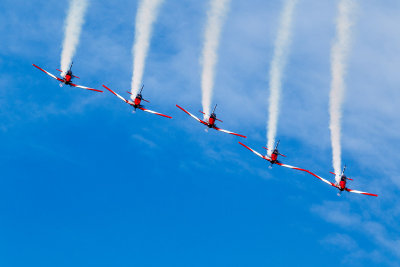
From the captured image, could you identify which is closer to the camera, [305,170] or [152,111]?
[305,170]

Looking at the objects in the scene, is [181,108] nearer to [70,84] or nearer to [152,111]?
[152,111]

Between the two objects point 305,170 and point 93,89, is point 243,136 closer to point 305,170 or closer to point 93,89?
point 305,170

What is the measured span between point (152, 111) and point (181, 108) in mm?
5697

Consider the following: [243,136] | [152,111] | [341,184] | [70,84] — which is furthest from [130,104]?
[341,184]

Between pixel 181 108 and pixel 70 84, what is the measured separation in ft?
58.9

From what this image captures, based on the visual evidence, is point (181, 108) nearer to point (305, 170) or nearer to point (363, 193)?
point (305, 170)

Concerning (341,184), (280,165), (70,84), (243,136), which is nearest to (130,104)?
(70,84)

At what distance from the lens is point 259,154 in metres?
92.6

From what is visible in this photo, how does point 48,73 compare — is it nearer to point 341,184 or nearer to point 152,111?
point 152,111

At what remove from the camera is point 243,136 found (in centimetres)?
9119

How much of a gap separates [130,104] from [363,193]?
3876 centimetres

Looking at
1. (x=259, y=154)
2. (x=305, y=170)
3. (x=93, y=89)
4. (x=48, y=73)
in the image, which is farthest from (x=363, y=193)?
(x=48, y=73)

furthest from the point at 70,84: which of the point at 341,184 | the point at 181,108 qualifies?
the point at 341,184

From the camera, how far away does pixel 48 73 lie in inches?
3625
